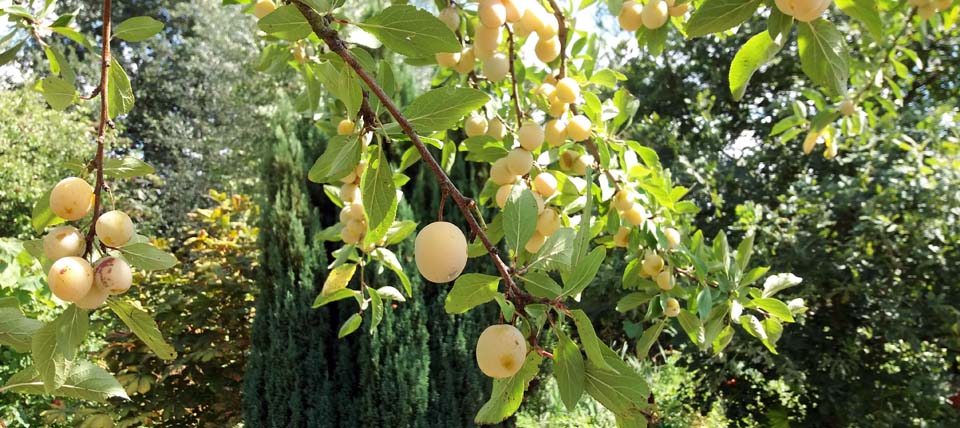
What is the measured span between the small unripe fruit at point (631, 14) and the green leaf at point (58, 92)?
56cm

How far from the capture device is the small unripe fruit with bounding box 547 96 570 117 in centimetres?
77

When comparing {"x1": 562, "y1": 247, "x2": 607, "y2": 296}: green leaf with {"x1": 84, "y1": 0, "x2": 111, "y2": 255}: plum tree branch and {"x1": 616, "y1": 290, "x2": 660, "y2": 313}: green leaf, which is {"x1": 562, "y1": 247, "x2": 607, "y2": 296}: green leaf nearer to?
{"x1": 84, "y1": 0, "x2": 111, "y2": 255}: plum tree branch

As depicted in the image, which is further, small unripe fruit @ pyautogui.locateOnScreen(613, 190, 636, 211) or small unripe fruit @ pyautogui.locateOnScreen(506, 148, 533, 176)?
small unripe fruit @ pyautogui.locateOnScreen(613, 190, 636, 211)

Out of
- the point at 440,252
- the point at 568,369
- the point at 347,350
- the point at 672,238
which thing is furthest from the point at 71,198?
the point at 347,350

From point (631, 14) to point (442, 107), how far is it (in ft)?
1.20

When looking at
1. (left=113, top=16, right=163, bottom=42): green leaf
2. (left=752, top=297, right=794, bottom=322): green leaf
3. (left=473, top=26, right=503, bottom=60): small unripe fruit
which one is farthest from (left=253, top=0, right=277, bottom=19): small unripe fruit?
(left=752, top=297, right=794, bottom=322): green leaf

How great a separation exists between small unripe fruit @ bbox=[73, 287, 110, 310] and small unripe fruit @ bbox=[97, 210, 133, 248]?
0.11 feet

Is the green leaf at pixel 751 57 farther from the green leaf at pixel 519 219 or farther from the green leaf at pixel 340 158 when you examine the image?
the green leaf at pixel 340 158

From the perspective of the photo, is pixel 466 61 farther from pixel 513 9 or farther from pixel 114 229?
pixel 114 229

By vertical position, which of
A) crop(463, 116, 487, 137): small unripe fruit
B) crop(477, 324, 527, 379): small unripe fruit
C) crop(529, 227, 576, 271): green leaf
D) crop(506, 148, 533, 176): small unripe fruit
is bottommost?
crop(477, 324, 527, 379): small unripe fruit

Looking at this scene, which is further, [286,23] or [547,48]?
[547,48]

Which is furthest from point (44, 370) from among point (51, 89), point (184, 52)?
point (184, 52)

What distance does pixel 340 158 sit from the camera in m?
0.46

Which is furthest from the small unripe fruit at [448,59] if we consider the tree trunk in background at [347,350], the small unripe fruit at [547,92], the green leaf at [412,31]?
the tree trunk in background at [347,350]
